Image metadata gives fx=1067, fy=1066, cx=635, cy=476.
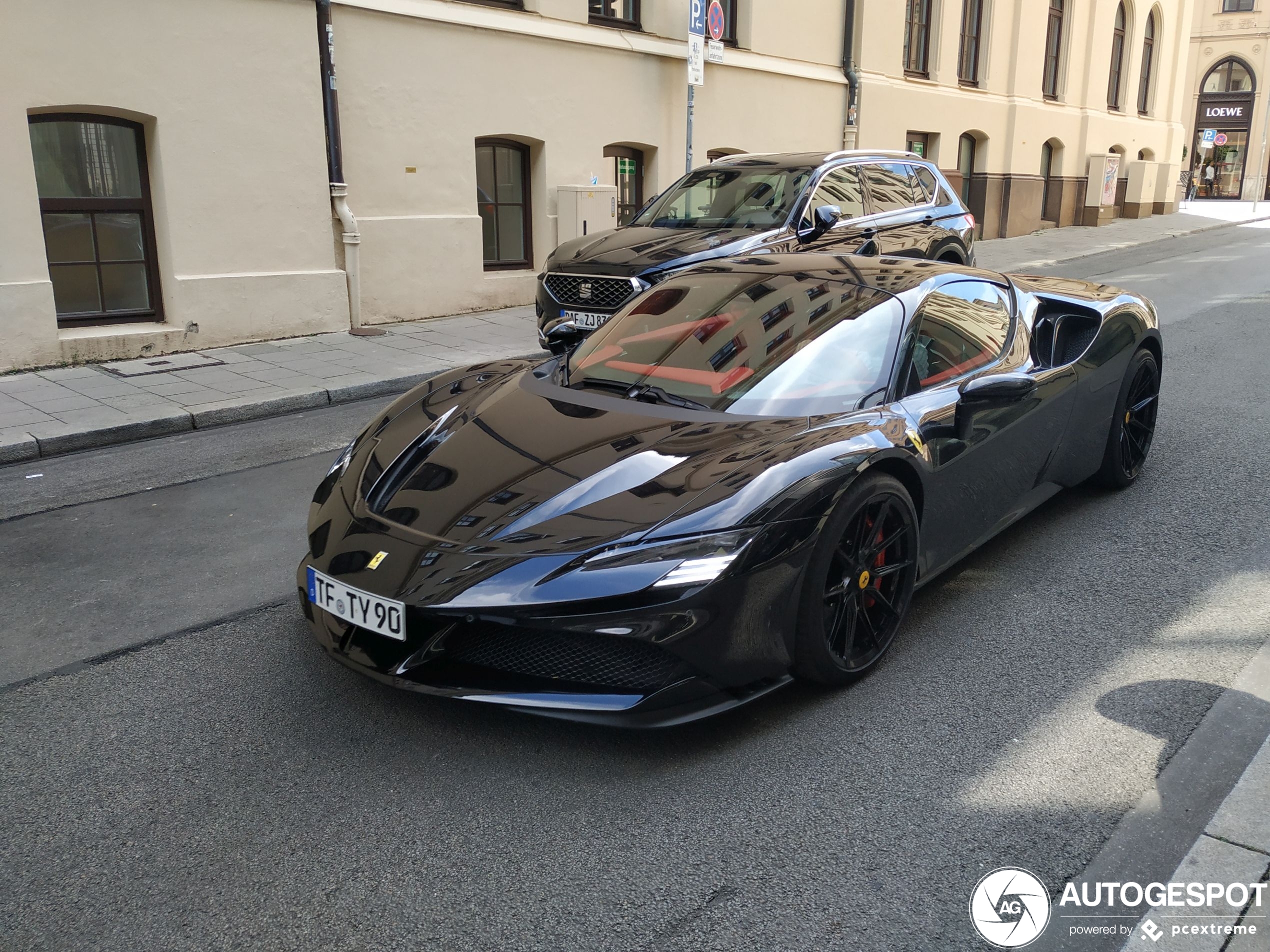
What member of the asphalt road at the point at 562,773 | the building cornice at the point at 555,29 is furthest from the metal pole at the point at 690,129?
the asphalt road at the point at 562,773

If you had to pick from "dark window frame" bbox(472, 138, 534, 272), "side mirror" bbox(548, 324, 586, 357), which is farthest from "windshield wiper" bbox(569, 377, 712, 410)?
"dark window frame" bbox(472, 138, 534, 272)

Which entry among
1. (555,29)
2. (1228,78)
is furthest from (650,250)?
(1228,78)

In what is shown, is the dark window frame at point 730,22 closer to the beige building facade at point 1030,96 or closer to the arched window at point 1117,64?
the beige building facade at point 1030,96

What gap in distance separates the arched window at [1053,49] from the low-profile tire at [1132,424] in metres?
20.6

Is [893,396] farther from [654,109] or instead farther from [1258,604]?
[654,109]

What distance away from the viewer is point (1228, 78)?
4625 centimetres

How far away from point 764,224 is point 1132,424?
4499 mm

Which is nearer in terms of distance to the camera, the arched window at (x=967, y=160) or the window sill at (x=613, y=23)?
the window sill at (x=613, y=23)

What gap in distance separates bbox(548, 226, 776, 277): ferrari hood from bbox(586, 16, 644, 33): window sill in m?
5.39

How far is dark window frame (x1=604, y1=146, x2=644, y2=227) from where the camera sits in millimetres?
14422

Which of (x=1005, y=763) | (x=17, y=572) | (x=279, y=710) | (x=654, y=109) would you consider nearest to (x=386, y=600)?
(x=279, y=710)

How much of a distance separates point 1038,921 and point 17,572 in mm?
4427

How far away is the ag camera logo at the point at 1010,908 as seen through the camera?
2.50m

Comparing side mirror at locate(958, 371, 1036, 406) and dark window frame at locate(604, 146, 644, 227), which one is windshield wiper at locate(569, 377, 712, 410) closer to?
side mirror at locate(958, 371, 1036, 406)
